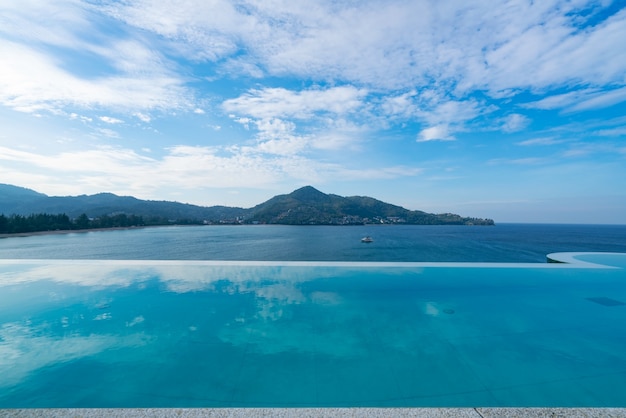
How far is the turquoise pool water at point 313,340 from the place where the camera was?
318cm

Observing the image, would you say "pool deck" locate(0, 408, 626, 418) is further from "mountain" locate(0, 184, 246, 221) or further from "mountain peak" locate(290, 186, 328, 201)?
"mountain peak" locate(290, 186, 328, 201)

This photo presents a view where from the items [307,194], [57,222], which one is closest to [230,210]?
[307,194]

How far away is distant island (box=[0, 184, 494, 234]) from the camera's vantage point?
77.1 meters

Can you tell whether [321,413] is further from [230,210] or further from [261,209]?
[230,210]

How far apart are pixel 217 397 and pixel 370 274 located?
5382 mm

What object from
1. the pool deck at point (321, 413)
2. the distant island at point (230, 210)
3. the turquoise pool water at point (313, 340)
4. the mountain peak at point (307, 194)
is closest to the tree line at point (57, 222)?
the distant island at point (230, 210)

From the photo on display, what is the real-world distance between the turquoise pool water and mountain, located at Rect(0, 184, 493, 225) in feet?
267

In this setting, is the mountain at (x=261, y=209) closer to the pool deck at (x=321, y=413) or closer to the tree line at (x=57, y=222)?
the tree line at (x=57, y=222)

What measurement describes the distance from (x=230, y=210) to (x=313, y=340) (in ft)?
354

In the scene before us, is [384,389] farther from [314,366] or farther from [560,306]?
[560,306]

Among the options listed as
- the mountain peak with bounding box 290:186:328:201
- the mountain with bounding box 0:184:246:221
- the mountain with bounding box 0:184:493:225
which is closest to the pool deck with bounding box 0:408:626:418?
the mountain with bounding box 0:184:246:221

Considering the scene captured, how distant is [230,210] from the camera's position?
10788 cm

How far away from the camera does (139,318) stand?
5180mm

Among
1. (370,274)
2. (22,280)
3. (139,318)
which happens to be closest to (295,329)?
(139,318)
